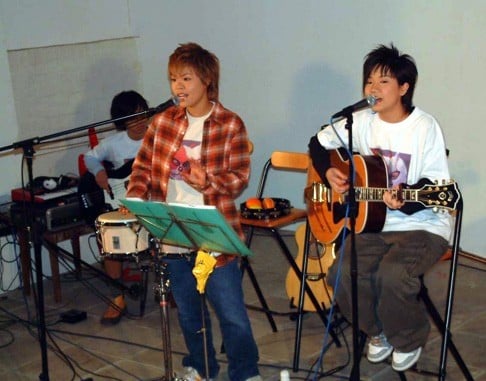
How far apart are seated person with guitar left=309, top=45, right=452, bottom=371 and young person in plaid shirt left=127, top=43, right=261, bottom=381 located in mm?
426

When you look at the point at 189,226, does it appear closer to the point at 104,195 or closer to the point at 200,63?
the point at 200,63

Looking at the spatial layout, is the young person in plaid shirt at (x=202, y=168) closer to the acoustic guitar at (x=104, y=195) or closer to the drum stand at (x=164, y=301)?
the drum stand at (x=164, y=301)

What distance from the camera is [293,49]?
234 inches

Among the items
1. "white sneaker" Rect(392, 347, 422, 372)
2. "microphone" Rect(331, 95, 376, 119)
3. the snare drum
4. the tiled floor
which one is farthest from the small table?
"microphone" Rect(331, 95, 376, 119)

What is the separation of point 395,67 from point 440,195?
0.60 m

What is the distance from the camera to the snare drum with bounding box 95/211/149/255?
12.6 ft

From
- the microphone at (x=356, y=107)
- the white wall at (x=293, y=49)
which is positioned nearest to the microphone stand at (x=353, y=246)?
the microphone at (x=356, y=107)

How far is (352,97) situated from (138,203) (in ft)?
9.36

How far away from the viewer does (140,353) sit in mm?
4410

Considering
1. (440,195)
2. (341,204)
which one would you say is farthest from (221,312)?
(440,195)

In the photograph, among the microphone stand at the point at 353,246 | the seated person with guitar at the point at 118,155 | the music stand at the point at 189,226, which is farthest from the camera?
the seated person with guitar at the point at 118,155

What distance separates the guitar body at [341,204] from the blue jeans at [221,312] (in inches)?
19.6

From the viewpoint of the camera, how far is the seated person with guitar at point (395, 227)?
3422 mm

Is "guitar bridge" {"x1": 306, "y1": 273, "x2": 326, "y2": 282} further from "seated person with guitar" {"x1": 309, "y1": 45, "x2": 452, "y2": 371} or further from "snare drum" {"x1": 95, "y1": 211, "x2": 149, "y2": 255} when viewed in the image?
"snare drum" {"x1": 95, "y1": 211, "x2": 149, "y2": 255}
